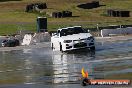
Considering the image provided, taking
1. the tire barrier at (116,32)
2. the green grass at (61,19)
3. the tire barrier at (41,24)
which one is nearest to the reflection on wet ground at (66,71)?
the tire barrier at (116,32)

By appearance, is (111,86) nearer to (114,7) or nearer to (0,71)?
(0,71)

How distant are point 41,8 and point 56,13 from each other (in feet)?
27.2

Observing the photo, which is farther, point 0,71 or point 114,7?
point 114,7

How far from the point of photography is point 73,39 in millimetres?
28672

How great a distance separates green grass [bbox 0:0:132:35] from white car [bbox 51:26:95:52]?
25780 millimetres

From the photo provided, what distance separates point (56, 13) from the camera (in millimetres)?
69000

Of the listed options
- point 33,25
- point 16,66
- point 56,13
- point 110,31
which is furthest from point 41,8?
point 16,66

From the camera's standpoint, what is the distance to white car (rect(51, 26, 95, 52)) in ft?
93.4

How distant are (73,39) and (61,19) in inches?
1492

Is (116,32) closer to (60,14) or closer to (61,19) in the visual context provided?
(61,19)

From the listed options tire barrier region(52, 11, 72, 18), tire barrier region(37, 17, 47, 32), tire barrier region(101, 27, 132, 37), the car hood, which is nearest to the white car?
the car hood

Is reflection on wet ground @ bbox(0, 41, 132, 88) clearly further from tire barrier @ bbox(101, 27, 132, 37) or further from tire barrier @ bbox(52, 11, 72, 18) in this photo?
tire barrier @ bbox(52, 11, 72, 18)

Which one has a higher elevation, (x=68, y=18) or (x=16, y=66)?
(x=16, y=66)

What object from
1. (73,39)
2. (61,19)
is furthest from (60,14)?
(73,39)
